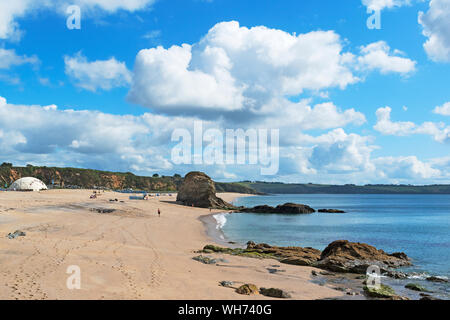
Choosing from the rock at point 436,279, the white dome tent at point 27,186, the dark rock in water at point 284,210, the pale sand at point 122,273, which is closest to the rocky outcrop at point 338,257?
the rock at point 436,279

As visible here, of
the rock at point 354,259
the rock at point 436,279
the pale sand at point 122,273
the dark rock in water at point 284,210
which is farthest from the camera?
the dark rock in water at point 284,210

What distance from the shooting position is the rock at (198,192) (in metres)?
83.8

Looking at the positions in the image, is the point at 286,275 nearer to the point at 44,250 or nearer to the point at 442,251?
the point at 44,250

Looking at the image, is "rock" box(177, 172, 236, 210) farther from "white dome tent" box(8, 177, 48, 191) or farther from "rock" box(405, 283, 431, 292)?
"rock" box(405, 283, 431, 292)

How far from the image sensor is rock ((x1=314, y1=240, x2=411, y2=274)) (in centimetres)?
2167

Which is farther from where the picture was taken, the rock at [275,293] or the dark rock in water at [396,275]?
the dark rock in water at [396,275]

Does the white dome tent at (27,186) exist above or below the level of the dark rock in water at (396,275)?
above

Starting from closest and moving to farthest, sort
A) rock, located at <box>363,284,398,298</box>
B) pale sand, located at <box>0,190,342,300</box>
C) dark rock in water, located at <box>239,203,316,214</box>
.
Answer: pale sand, located at <box>0,190,342,300</box> < rock, located at <box>363,284,398,298</box> < dark rock in water, located at <box>239,203,316,214</box>

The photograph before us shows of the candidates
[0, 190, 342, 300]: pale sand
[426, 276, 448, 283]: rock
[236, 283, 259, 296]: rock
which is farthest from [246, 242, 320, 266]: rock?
[236, 283, 259, 296]: rock

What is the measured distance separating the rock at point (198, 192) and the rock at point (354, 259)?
59966mm

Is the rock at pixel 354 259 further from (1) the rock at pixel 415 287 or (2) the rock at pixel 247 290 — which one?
(2) the rock at pixel 247 290

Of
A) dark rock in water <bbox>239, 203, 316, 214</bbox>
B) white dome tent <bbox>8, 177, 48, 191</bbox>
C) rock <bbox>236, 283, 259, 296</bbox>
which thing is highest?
white dome tent <bbox>8, 177, 48, 191</bbox>

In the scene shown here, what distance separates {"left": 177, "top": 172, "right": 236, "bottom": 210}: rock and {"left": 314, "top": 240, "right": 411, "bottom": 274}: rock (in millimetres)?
59966

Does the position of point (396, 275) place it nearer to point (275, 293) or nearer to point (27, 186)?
point (275, 293)
